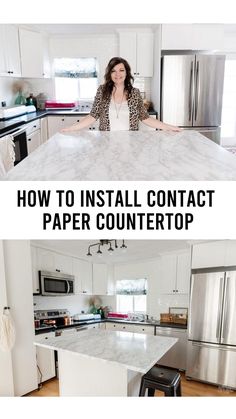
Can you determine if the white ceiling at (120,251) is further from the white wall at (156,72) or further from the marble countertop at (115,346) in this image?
the white wall at (156,72)

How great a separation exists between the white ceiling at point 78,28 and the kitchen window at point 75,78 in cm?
29

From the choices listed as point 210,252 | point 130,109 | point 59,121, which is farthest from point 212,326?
point 59,121

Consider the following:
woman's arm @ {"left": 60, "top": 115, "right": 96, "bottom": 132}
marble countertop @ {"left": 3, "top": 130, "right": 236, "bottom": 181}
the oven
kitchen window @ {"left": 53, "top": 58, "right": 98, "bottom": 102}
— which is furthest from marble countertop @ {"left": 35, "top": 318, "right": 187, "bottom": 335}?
kitchen window @ {"left": 53, "top": 58, "right": 98, "bottom": 102}

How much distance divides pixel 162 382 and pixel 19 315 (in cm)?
66

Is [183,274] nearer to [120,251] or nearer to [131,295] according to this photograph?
[131,295]

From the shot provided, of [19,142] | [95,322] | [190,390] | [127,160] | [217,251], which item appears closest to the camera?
[127,160]

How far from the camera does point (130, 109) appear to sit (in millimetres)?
1427

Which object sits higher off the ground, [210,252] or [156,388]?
[210,252]

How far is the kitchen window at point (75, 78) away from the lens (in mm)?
3439

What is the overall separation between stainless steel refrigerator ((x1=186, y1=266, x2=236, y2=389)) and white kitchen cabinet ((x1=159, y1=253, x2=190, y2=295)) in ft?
0.24

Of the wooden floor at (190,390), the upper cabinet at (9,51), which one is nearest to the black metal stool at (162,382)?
the wooden floor at (190,390)

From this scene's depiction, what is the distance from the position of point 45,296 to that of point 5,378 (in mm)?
305
